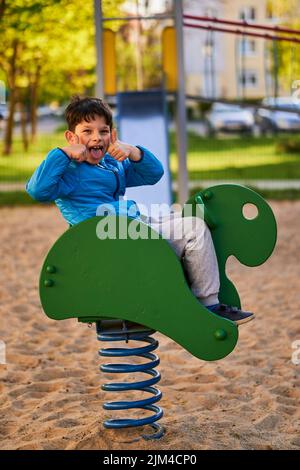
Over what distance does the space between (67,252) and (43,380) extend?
1.85 m

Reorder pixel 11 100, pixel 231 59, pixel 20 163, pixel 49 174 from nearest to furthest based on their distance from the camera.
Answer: pixel 49 174
pixel 11 100
pixel 20 163
pixel 231 59

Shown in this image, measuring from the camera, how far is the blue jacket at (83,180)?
3.38 m

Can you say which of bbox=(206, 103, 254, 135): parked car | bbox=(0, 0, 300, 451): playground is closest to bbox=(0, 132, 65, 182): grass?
bbox=(206, 103, 254, 135): parked car

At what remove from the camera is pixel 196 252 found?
3439 mm

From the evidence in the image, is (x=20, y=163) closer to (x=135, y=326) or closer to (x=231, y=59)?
(x=135, y=326)

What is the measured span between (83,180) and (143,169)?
329 millimetres

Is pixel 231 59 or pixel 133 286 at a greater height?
pixel 231 59

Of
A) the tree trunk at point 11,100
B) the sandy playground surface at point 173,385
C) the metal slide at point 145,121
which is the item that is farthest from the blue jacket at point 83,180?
the tree trunk at point 11,100

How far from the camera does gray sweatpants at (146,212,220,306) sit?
11.3ft

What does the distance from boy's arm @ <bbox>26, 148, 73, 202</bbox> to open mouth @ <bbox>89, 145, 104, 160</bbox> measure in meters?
0.16

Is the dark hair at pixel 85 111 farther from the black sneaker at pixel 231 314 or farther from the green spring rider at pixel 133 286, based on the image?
the black sneaker at pixel 231 314

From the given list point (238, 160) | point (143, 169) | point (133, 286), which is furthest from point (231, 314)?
point (238, 160)

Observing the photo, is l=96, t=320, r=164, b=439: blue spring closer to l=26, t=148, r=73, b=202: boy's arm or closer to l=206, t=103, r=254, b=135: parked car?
l=26, t=148, r=73, b=202: boy's arm
